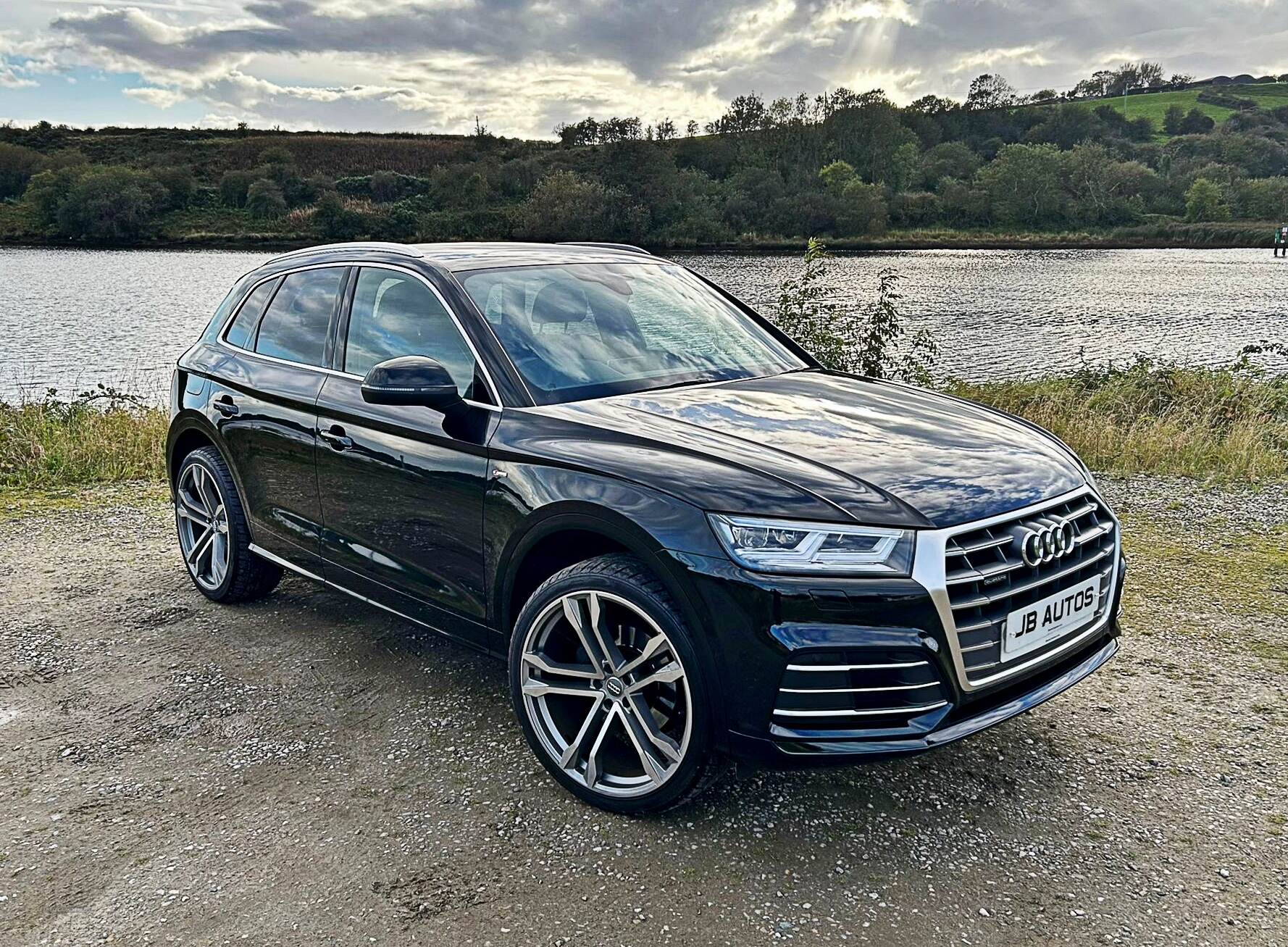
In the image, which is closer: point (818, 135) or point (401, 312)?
point (401, 312)

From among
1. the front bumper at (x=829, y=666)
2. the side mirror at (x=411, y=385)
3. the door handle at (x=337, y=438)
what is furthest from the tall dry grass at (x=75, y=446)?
the front bumper at (x=829, y=666)

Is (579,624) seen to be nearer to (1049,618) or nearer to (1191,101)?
(1049,618)

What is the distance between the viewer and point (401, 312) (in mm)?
4066

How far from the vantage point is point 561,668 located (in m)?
3.25

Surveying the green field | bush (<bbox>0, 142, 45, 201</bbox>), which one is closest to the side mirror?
bush (<bbox>0, 142, 45, 201</bbox>)

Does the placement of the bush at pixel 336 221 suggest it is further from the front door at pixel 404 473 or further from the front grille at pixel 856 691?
the front grille at pixel 856 691

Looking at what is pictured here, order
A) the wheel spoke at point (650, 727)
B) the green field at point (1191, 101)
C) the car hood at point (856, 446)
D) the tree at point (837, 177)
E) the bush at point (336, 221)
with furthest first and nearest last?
the green field at point (1191, 101) < the tree at point (837, 177) < the bush at point (336, 221) < the wheel spoke at point (650, 727) < the car hood at point (856, 446)

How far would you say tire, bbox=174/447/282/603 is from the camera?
16.5ft

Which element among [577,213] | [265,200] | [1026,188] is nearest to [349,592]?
[577,213]

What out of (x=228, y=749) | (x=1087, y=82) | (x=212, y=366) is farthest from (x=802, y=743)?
(x=1087, y=82)

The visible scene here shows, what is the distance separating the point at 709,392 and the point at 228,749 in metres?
2.26

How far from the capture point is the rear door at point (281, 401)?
4371mm

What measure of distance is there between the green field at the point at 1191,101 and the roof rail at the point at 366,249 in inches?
5740

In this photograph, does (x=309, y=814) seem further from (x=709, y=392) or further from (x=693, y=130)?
(x=693, y=130)
